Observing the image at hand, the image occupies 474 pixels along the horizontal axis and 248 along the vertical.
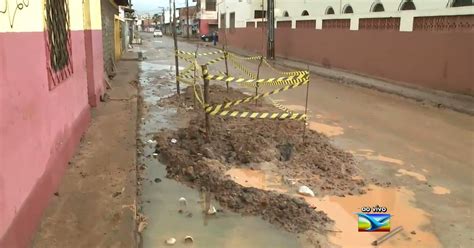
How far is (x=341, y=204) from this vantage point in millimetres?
5668

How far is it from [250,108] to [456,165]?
521 cm

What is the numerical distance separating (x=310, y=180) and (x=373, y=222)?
130 centimetres

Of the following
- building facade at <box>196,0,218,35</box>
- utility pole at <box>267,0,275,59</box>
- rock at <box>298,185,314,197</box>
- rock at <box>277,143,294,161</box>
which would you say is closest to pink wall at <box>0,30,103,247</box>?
rock at <box>298,185,314,197</box>

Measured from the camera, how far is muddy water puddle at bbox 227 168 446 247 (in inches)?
187

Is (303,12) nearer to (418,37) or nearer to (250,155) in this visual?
(418,37)

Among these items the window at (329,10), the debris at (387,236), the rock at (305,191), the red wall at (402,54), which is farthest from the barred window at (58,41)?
the window at (329,10)

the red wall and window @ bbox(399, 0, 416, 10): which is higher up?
window @ bbox(399, 0, 416, 10)

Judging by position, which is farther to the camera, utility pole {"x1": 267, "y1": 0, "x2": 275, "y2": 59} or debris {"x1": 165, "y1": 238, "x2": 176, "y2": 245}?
utility pole {"x1": 267, "y1": 0, "x2": 275, "y2": 59}

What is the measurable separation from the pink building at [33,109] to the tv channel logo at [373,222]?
326cm

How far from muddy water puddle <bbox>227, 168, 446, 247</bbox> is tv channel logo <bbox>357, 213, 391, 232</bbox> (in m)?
0.06

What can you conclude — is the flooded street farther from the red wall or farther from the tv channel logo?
the red wall

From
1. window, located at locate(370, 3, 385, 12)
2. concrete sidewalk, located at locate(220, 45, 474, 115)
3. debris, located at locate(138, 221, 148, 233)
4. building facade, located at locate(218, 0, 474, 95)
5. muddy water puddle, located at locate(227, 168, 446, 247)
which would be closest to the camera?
muddy water puddle, located at locate(227, 168, 446, 247)

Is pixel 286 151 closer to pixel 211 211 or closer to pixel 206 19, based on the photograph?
pixel 211 211

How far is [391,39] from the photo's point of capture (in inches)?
700
